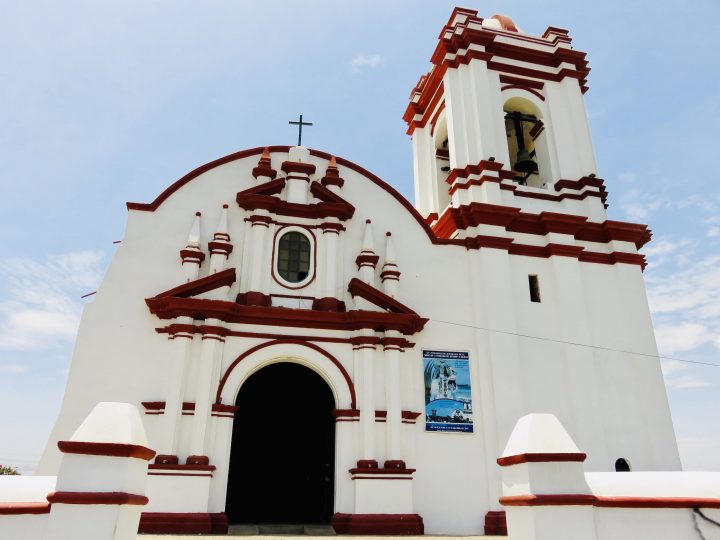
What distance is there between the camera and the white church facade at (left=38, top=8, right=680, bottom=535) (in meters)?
9.17

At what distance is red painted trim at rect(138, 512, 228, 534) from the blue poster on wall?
3.84 meters

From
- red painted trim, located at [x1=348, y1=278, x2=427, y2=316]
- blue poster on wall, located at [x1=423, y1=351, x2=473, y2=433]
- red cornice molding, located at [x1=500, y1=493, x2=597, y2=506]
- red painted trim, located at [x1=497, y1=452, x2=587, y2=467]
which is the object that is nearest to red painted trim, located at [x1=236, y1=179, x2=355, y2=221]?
red painted trim, located at [x1=348, y1=278, x2=427, y2=316]

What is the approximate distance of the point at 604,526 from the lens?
472 centimetres

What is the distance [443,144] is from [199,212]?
23.7 ft

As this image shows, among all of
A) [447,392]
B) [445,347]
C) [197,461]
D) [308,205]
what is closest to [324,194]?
[308,205]

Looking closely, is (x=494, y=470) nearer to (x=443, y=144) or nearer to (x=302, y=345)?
(x=302, y=345)

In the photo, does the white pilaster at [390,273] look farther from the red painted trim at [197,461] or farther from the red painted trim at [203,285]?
the red painted trim at [197,461]

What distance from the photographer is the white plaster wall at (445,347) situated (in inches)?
368

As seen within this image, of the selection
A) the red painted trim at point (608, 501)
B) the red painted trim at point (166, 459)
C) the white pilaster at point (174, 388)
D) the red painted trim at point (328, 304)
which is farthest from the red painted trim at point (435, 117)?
the red painted trim at point (608, 501)

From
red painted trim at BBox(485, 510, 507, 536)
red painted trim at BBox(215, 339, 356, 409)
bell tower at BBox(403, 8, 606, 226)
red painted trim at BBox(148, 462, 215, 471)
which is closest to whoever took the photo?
red painted trim at BBox(148, 462, 215, 471)

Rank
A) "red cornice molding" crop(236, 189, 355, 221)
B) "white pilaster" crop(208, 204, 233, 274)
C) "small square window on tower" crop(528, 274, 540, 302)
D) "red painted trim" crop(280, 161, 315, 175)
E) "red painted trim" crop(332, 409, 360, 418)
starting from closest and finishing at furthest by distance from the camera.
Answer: "red painted trim" crop(332, 409, 360, 418) → "white pilaster" crop(208, 204, 233, 274) → "red cornice molding" crop(236, 189, 355, 221) → "red painted trim" crop(280, 161, 315, 175) → "small square window on tower" crop(528, 274, 540, 302)

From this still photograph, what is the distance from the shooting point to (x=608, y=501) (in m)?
4.75

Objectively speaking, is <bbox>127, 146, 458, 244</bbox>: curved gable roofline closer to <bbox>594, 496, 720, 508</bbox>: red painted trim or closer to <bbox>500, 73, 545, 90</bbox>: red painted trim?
<bbox>500, 73, 545, 90</bbox>: red painted trim

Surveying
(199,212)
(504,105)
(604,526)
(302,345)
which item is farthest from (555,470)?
(504,105)
